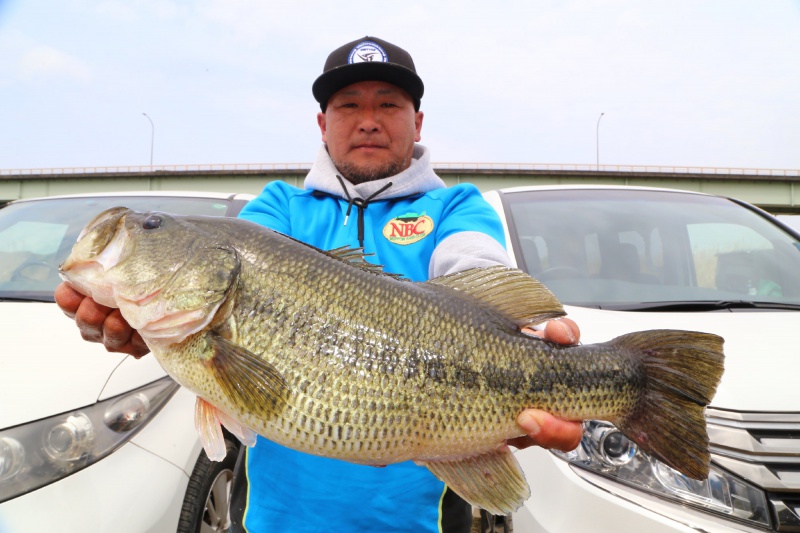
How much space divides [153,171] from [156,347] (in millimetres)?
31576

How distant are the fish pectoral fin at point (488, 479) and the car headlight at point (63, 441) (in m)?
1.49

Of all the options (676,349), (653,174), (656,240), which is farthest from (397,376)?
(653,174)

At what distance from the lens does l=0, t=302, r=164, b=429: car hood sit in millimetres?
2305

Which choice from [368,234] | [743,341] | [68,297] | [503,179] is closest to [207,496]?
[68,297]

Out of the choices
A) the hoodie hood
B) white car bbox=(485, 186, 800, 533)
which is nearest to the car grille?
white car bbox=(485, 186, 800, 533)

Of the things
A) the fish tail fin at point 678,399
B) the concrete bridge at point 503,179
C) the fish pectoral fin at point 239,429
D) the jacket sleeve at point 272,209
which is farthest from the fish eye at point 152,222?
the concrete bridge at point 503,179

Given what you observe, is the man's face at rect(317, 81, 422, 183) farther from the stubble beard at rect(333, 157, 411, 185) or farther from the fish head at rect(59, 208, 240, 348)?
the fish head at rect(59, 208, 240, 348)

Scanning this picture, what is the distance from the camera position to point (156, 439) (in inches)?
105

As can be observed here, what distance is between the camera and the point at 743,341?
8.38 feet

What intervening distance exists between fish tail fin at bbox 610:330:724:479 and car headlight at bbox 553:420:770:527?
42cm

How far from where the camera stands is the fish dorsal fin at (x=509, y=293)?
1.88 metres

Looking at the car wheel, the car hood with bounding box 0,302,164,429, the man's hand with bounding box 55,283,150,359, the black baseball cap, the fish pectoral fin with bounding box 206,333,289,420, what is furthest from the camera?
the car wheel

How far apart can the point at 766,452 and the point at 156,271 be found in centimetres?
220

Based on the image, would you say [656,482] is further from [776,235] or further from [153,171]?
[153,171]
